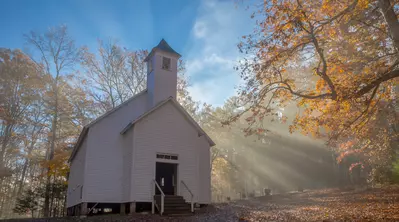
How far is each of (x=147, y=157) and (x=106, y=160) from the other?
7.70 feet

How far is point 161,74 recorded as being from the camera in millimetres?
18297

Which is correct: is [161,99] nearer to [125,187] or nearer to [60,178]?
[125,187]

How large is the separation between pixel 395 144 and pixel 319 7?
14475 millimetres

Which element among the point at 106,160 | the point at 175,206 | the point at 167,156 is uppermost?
the point at 167,156

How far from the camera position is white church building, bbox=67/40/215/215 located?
50.2 ft

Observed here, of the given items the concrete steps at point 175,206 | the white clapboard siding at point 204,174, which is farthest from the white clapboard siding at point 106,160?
the white clapboard siding at point 204,174

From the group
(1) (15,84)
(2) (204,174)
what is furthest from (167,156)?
(1) (15,84)

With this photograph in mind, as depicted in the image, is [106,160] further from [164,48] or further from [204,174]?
[164,48]

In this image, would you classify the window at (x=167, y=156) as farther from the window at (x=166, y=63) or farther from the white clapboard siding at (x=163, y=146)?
the window at (x=166, y=63)

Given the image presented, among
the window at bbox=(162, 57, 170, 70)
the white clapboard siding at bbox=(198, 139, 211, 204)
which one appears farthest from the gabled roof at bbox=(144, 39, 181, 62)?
the white clapboard siding at bbox=(198, 139, 211, 204)

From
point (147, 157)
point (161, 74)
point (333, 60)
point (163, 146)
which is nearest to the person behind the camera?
point (333, 60)

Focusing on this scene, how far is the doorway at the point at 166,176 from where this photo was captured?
17053mm

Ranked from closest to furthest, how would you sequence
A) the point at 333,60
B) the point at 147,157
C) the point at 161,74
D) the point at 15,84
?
the point at 333,60
the point at 147,157
the point at 161,74
the point at 15,84

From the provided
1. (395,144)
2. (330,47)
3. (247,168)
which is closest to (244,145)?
A: (247,168)
